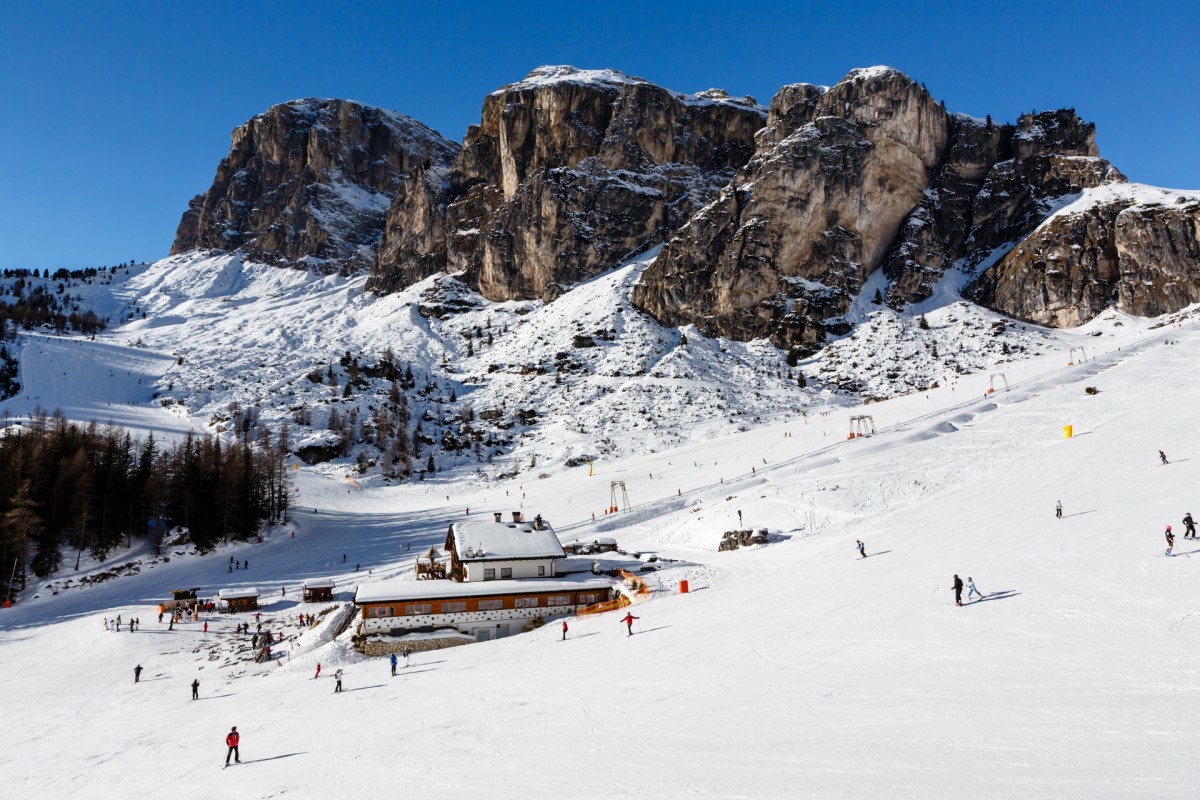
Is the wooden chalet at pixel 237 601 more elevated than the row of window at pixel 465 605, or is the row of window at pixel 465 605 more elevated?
the row of window at pixel 465 605

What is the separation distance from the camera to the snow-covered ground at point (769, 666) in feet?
40.2

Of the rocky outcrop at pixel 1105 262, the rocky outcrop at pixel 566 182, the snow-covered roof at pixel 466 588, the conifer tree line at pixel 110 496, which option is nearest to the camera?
the snow-covered roof at pixel 466 588

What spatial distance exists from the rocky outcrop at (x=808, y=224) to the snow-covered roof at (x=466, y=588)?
98.4m

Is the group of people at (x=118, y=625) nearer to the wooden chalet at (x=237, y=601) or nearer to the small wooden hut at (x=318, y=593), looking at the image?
the wooden chalet at (x=237, y=601)

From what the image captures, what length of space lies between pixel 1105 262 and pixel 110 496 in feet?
472

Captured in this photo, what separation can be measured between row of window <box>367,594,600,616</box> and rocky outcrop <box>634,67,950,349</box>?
9949cm

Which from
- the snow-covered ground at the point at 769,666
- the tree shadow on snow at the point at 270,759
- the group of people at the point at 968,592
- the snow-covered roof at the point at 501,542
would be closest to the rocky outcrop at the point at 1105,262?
the snow-covered ground at the point at 769,666

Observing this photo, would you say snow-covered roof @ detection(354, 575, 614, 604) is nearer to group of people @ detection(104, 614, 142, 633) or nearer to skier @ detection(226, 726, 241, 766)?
group of people @ detection(104, 614, 142, 633)

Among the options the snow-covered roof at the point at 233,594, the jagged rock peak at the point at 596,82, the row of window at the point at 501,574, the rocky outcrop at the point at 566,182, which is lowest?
the snow-covered roof at the point at 233,594

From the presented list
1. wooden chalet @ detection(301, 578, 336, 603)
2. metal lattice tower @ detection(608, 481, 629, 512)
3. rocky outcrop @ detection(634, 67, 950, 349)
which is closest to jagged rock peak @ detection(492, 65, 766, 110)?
rocky outcrop @ detection(634, 67, 950, 349)

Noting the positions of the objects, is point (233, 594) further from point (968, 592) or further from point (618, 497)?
point (968, 592)

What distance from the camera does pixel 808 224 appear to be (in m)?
138

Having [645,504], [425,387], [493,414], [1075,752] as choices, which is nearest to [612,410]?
[493,414]

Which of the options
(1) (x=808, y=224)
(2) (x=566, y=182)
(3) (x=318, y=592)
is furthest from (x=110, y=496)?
(2) (x=566, y=182)
